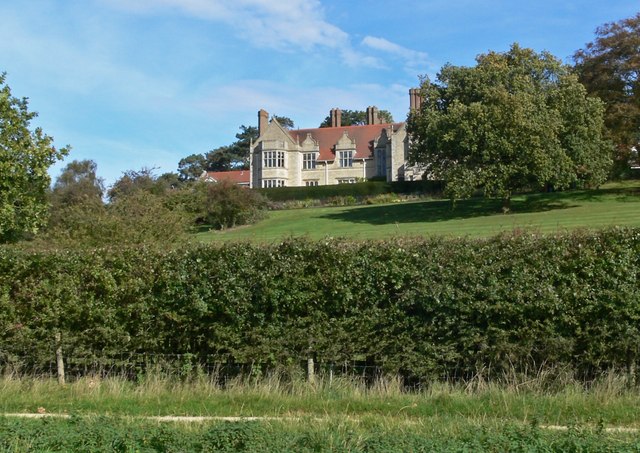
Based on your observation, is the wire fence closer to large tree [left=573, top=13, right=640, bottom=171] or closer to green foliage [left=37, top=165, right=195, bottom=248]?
green foliage [left=37, top=165, right=195, bottom=248]

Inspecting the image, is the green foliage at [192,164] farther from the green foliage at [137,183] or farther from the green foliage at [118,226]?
the green foliage at [118,226]

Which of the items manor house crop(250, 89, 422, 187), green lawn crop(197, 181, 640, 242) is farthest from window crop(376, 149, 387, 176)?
green lawn crop(197, 181, 640, 242)

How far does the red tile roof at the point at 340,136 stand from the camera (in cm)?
7112

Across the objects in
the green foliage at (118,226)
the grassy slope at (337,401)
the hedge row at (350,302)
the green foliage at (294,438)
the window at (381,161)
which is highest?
the window at (381,161)

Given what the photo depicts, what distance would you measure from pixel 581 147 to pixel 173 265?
34.7 metres

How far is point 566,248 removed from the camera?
318 inches

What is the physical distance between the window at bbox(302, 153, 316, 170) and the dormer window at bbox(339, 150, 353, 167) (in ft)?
11.1

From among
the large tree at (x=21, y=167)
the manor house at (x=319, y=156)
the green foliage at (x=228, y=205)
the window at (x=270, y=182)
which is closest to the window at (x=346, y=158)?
the manor house at (x=319, y=156)

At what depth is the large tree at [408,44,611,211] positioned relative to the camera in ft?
118

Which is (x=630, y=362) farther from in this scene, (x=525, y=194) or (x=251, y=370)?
(x=525, y=194)

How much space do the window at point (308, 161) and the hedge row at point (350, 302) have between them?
6372 centimetres

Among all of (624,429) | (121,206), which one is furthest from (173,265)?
(121,206)

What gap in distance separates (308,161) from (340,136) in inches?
195

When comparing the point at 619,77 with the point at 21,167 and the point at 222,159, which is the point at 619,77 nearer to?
the point at 21,167
